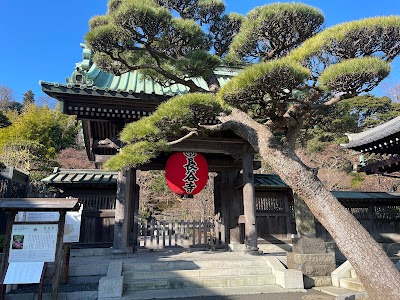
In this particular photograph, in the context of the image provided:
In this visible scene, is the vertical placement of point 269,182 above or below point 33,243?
above

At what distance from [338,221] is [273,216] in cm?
645

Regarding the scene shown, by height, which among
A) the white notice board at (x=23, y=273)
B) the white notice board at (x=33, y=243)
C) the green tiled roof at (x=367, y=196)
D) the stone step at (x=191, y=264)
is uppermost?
the green tiled roof at (x=367, y=196)

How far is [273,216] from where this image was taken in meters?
10.6

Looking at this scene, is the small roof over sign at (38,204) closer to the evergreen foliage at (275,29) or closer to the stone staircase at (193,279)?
the stone staircase at (193,279)

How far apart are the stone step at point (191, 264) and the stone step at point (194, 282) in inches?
14.5

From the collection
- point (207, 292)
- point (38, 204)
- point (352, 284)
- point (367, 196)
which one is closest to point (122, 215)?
point (38, 204)

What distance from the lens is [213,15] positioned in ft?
23.9

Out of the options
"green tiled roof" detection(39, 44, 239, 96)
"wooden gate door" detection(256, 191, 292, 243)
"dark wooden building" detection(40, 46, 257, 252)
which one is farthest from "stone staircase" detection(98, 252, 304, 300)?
"green tiled roof" detection(39, 44, 239, 96)

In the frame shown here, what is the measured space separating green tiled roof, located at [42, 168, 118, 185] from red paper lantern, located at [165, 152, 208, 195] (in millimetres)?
2677

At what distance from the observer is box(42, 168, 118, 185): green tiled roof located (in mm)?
9469

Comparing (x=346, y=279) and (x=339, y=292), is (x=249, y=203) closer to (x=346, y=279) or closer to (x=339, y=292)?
(x=346, y=279)

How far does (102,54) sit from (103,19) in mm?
793

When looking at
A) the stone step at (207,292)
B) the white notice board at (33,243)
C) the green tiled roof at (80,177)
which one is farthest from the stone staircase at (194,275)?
the green tiled roof at (80,177)

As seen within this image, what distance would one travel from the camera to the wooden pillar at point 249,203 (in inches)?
320
